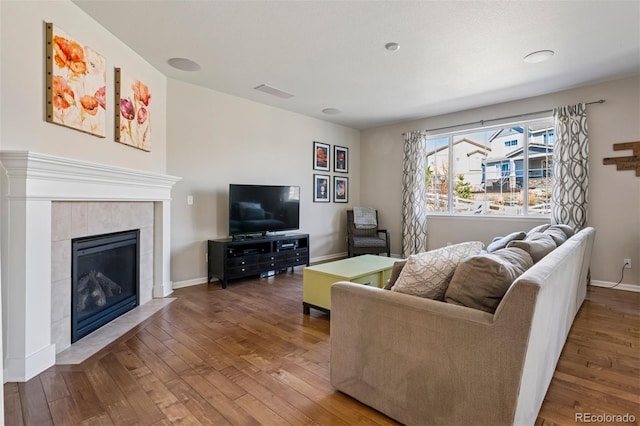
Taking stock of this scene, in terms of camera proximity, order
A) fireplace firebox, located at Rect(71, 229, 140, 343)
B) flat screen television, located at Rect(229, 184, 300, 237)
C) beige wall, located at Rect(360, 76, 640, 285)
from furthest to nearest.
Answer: flat screen television, located at Rect(229, 184, 300, 237) < beige wall, located at Rect(360, 76, 640, 285) < fireplace firebox, located at Rect(71, 229, 140, 343)

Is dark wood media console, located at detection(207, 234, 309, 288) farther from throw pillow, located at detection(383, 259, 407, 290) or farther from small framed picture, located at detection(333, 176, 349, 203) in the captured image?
throw pillow, located at detection(383, 259, 407, 290)

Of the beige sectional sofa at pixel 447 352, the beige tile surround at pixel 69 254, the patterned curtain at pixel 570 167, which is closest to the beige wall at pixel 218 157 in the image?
the beige tile surround at pixel 69 254

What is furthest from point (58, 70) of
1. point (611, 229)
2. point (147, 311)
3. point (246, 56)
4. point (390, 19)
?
point (611, 229)

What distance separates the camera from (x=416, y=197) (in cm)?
552

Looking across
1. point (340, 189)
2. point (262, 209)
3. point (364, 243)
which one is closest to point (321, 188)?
point (340, 189)

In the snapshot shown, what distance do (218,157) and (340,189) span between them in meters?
2.56

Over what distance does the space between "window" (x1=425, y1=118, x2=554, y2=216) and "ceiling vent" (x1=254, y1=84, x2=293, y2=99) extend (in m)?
2.71

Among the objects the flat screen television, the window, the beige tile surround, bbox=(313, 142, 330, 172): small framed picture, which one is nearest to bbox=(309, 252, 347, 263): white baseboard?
the flat screen television

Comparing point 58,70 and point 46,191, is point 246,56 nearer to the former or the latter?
point 58,70

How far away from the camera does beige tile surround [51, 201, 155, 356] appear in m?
2.22

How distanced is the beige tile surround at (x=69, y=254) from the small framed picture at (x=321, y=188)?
308 cm

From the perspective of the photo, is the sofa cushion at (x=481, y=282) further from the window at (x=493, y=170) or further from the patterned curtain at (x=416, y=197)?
the patterned curtain at (x=416, y=197)

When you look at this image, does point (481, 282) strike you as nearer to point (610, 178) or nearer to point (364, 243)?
point (610, 178)

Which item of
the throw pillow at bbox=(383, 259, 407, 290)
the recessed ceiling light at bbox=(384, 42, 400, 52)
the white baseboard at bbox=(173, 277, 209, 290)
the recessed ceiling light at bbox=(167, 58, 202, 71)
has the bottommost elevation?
the white baseboard at bbox=(173, 277, 209, 290)
